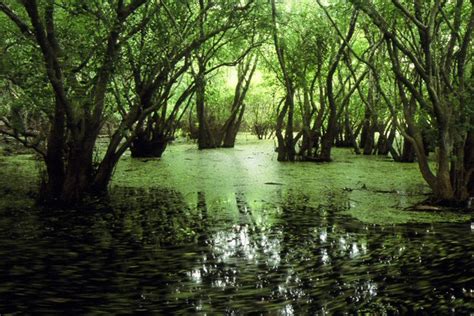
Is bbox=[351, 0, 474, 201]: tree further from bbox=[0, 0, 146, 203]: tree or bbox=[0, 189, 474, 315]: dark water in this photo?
bbox=[0, 0, 146, 203]: tree

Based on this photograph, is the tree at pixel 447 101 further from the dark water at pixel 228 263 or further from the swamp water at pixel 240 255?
the dark water at pixel 228 263

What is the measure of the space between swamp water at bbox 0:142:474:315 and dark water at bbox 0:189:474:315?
A: 10 mm

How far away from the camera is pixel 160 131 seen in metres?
14.8

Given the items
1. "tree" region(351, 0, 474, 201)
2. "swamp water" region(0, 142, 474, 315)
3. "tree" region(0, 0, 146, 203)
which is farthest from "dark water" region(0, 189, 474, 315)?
"tree" region(351, 0, 474, 201)

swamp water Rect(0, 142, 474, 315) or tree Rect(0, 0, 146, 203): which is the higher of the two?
tree Rect(0, 0, 146, 203)

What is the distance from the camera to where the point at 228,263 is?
4.36 metres

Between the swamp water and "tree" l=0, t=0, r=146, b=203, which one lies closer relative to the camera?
the swamp water

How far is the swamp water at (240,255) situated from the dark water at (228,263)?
1cm

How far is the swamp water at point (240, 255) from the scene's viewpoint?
3430mm

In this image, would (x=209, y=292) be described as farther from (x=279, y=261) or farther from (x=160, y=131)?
(x=160, y=131)

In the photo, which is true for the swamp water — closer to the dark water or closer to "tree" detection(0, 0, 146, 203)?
the dark water

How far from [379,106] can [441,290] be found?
11.5 metres

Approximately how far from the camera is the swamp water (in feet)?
11.3

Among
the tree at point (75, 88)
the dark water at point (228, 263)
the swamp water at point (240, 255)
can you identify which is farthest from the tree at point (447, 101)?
the tree at point (75, 88)
